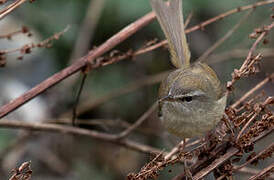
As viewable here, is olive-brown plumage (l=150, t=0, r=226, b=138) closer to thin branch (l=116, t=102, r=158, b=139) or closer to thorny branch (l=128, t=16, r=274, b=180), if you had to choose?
thin branch (l=116, t=102, r=158, b=139)

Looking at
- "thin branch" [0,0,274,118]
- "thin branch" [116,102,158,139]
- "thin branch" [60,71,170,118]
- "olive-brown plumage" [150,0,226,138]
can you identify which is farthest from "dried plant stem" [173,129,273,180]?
"thin branch" [60,71,170,118]

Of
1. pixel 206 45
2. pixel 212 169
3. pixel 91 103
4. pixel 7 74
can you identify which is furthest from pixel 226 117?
pixel 7 74

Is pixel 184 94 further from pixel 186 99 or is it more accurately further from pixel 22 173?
pixel 22 173

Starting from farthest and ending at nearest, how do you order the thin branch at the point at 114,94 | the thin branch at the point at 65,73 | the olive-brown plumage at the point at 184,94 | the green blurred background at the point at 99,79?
the green blurred background at the point at 99,79
the thin branch at the point at 114,94
the olive-brown plumage at the point at 184,94
the thin branch at the point at 65,73

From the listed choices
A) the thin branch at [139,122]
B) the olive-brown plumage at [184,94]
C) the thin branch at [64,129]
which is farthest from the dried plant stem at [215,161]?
the thin branch at [64,129]

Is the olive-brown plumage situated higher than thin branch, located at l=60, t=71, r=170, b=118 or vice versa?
thin branch, located at l=60, t=71, r=170, b=118

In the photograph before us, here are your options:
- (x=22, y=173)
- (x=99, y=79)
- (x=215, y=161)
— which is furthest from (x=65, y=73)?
(x=99, y=79)

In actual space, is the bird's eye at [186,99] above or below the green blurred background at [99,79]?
below

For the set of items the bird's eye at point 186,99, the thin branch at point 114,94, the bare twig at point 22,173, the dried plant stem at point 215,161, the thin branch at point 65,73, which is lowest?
the dried plant stem at point 215,161

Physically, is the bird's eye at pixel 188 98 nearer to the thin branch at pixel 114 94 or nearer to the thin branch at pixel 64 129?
the thin branch at pixel 64 129

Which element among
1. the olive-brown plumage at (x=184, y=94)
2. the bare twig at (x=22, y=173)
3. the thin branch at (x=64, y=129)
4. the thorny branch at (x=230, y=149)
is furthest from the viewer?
the thin branch at (x=64, y=129)

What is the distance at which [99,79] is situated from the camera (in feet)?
15.5

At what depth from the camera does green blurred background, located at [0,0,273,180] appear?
14.5 feet

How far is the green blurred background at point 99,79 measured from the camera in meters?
4.43
